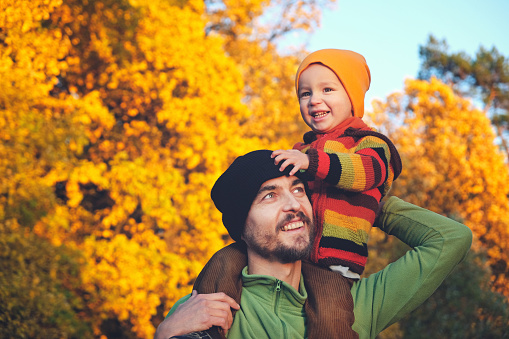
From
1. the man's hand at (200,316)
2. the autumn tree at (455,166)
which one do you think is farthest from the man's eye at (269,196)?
the autumn tree at (455,166)

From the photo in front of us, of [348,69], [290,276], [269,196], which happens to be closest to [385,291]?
[290,276]

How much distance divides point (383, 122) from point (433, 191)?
12.4ft

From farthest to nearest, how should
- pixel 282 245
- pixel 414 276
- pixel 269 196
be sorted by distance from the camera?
pixel 269 196 → pixel 282 245 → pixel 414 276

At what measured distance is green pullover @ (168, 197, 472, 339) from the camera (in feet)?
7.77

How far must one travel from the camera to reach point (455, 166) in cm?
1930

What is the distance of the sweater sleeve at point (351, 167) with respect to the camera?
228 centimetres

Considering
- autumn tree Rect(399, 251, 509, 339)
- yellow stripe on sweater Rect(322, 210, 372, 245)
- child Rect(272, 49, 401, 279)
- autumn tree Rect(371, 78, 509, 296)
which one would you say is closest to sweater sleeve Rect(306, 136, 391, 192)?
child Rect(272, 49, 401, 279)

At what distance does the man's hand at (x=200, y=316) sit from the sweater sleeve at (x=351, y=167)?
0.71 meters

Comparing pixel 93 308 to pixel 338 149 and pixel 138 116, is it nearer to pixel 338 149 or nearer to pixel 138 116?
pixel 138 116

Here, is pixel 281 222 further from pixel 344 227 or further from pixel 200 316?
pixel 200 316

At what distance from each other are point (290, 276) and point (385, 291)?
1.52ft

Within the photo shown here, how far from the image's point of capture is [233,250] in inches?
107

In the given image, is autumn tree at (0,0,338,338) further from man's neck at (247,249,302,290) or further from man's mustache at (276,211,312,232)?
man's mustache at (276,211,312,232)

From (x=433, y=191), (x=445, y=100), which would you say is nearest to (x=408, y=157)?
(x=433, y=191)
